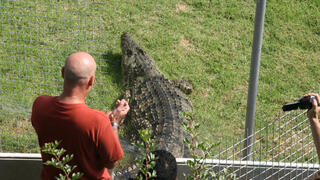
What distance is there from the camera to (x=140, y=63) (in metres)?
5.91

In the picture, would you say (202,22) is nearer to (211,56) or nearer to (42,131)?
(211,56)

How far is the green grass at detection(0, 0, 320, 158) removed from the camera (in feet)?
15.9

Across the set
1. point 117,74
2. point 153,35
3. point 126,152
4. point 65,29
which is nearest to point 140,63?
point 117,74

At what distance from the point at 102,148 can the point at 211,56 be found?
4.31 metres

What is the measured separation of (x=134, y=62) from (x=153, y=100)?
3.60 feet

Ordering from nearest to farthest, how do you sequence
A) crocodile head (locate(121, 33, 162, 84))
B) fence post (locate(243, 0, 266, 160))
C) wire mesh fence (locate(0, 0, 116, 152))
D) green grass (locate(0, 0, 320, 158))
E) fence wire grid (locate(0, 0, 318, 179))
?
fence post (locate(243, 0, 266, 160))
fence wire grid (locate(0, 0, 318, 179))
wire mesh fence (locate(0, 0, 116, 152))
green grass (locate(0, 0, 320, 158))
crocodile head (locate(121, 33, 162, 84))

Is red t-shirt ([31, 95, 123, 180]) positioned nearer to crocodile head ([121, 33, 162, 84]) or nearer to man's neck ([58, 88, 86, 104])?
man's neck ([58, 88, 86, 104])

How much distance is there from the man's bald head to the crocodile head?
3518 mm

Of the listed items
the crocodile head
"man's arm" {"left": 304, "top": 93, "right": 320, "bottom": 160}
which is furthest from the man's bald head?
the crocodile head

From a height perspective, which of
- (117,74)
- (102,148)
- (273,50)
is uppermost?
(273,50)

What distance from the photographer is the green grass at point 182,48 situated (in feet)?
15.9

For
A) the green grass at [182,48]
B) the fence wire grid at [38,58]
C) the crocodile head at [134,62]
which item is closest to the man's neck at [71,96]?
the fence wire grid at [38,58]

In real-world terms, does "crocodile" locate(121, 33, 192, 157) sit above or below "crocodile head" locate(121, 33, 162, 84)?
Answer: below

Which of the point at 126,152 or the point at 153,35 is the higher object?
the point at 153,35
